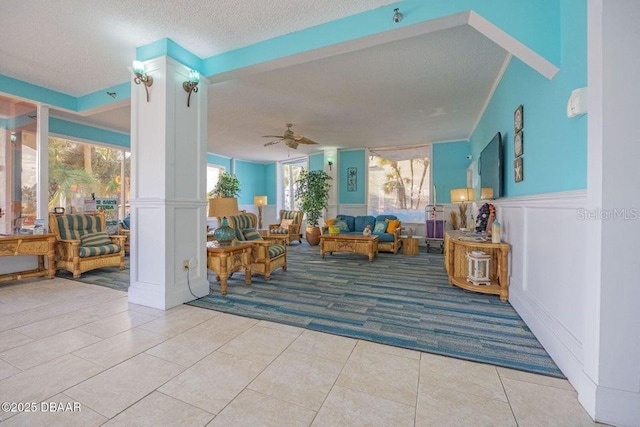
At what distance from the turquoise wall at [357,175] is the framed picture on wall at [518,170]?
5.15m

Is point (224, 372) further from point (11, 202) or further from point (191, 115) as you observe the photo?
point (11, 202)

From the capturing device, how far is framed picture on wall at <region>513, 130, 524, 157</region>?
2742 mm

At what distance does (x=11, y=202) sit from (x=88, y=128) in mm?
2216

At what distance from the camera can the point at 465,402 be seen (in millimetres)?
1515

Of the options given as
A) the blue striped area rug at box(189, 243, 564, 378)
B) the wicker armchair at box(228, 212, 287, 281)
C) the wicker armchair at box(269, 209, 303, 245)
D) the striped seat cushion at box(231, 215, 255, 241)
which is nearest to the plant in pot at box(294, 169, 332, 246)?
the wicker armchair at box(269, 209, 303, 245)

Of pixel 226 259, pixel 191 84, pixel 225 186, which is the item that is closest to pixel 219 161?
pixel 225 186

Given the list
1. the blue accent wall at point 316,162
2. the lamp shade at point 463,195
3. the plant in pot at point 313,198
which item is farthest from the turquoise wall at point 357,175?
the lamp shade at point 463,195

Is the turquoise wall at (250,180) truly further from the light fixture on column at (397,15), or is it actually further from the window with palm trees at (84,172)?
the light fixture on column at (397,15)

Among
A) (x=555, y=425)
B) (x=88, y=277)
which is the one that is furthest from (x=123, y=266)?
(x=555, y=425)

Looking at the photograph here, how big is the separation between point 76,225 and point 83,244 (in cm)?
39

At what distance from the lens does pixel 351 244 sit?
18.3ft

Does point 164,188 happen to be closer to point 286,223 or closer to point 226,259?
point 226,259

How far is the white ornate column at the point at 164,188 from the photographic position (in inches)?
113

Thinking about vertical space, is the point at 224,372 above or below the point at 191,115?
below
